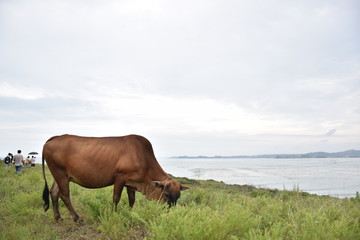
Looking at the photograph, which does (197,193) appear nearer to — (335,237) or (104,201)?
(104,201)

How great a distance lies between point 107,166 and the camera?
272 inches

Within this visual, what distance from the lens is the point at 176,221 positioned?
464cm

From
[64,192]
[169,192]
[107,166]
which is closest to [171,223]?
[169,192]

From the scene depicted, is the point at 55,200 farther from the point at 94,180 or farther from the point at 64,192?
the point at 94,180

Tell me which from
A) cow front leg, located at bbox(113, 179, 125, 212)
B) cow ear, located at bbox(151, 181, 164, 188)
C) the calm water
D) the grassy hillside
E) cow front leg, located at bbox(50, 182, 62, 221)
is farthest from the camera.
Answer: the calm water

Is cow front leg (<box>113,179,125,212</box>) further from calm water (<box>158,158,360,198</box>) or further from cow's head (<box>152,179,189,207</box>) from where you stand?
calm water (<box>158,158,360,198</box>)

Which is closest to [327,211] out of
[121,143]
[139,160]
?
[139,160]

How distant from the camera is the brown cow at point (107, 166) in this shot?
22.2 feet

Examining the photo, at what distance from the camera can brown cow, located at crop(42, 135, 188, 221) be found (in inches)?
266

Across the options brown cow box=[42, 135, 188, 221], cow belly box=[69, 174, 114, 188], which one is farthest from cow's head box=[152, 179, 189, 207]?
cow belly box=[69, 174, 114, 188]

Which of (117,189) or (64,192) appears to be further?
(64,192)

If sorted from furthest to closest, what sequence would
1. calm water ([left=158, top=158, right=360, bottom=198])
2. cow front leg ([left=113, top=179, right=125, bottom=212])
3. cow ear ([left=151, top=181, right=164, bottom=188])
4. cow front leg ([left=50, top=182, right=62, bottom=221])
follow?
1. calm water ([left=158, top=158, right=360, bottom=198])
2. cow front leg ([left=50, top=182, right=62, bottom=221])
3. cow front leg ([left=113, top=179, right=125, bottom=212])
4. cow ear ([left=151, top=181, right=164, bottom=188])

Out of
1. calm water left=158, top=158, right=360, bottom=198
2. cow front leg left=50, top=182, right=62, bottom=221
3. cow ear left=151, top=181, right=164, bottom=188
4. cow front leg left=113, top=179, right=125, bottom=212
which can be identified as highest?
cow ear left=151, top=181, right=164, bottom=188

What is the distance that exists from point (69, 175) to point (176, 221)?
134 inches
